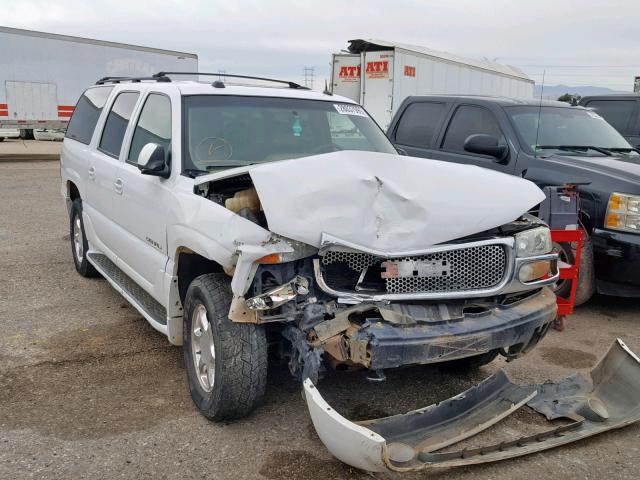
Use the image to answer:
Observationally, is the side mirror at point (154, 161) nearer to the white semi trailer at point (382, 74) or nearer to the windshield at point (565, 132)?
the windshield at point (565, 132)

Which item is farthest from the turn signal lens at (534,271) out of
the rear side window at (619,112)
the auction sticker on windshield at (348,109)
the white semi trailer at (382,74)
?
the white semi trailer at (382,74)

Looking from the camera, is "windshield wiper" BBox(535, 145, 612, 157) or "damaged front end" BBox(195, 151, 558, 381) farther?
"windshield wiper" BBox(535, 145, 612, 157)

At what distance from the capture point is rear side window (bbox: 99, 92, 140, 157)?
17.0 ft

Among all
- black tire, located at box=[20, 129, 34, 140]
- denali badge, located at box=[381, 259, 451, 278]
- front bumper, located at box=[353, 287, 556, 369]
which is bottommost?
black tire, located at box=[20, 129, 34, 140]

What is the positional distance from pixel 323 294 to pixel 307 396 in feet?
1.93

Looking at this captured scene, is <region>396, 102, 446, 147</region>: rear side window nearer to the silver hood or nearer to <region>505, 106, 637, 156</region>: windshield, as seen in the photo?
<region>505, 106, 637, 156</region>: windshield

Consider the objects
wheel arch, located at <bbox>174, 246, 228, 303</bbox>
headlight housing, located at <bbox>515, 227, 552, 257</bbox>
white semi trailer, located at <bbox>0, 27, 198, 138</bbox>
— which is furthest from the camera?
white semi trailer, located at <bbox>0, 27, 198, 138</bbox>

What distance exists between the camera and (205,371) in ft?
12.0

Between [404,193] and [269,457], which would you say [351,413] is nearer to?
[269,457]

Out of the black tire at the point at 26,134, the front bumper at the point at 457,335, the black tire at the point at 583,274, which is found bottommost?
the black tire at the point at 26,134

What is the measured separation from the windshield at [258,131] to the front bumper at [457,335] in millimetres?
1730

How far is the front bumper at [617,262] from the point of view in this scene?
5.46 m

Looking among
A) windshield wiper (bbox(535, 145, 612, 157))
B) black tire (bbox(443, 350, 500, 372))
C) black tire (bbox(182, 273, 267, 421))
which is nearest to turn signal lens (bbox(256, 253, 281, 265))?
black tire (bbox(182, 273, 267, 421))

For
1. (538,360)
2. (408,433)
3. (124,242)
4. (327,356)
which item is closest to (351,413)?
(408,433)
